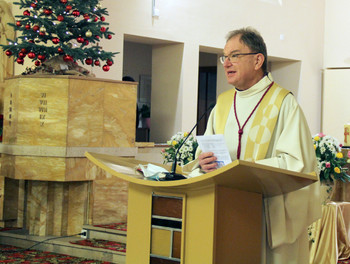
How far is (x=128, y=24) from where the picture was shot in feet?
31.0

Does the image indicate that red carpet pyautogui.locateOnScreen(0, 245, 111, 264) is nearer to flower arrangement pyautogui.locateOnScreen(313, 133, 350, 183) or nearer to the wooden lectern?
flower arrangement pyautogui.locateOnScreen(313, 133, 350, 183)

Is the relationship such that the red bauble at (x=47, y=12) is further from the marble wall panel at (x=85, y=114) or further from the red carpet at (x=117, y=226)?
the red carpet at (x=117, y=226)

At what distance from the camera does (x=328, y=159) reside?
228 inches

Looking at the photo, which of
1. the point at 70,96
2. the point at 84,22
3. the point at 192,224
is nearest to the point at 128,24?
the point at 84,22

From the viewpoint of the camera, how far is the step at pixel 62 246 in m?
5.50

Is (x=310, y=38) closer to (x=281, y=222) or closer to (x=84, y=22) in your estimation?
(x=84, y=22)

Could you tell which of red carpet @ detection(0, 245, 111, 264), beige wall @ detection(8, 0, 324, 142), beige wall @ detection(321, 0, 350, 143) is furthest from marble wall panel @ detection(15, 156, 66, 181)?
beige wall @ detection(321, 0, 350, 143)

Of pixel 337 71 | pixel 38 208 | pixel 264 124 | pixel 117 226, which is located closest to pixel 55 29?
pixel 38 208

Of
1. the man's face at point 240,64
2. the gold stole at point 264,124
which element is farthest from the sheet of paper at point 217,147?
the man's face at point 240,64

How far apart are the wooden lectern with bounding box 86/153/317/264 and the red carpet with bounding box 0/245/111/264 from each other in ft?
10.6

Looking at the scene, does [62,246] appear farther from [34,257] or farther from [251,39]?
[251,39]

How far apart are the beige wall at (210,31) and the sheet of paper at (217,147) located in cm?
680

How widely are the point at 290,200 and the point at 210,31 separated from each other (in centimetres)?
853

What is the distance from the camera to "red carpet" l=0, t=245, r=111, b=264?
5.43 meters
